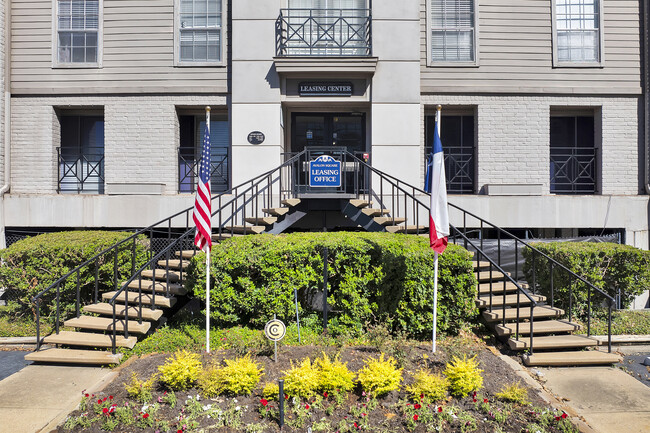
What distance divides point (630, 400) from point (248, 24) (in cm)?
1082

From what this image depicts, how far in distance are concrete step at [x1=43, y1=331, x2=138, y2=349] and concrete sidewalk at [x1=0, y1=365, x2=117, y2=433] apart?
37 centimetres

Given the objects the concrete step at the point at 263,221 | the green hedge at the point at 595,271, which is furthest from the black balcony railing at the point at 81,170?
the green hedge at the point at 595,271

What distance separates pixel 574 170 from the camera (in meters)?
12.7

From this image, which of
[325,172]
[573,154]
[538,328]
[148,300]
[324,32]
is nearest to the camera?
[538,328]

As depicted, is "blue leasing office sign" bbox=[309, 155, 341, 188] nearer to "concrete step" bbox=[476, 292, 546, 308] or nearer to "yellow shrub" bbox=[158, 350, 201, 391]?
"concrete step" bbox=[476, 292, 546, 308]

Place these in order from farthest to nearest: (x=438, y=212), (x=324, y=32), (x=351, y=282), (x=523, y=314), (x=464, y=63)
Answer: (x=464, y=63)
(x=324, y=32)
(x=523, y=314)
(x=351, y=282)
(x=438, y=212)

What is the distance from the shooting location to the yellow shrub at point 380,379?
16.8ft

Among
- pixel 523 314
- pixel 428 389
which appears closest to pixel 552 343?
pixel 523 314

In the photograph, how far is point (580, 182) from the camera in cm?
1280

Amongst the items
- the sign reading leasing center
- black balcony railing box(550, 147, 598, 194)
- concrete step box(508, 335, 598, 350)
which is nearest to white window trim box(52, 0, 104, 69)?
the sign reading leasing center

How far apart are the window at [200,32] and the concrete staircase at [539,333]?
29.8ft

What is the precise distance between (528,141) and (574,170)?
182cm

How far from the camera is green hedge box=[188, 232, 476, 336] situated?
7.03 meters

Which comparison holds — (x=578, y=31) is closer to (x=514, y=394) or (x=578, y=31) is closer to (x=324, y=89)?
(x=324, y=89)
